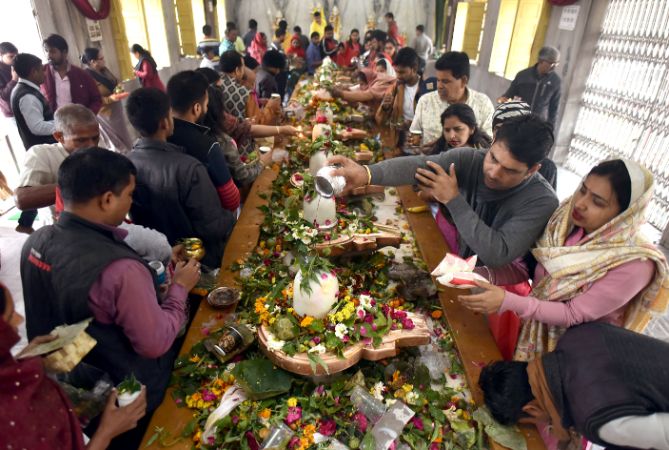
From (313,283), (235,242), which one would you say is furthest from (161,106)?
(313,283)

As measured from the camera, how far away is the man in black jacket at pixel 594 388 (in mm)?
1217

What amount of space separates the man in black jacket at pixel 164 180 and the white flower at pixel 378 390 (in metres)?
1.31

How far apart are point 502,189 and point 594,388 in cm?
97

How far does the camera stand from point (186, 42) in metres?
11.3

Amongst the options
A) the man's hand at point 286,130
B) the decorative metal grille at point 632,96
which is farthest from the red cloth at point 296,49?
the man's hand at point 286,130

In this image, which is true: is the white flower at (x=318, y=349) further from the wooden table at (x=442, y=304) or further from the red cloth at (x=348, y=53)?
the red cloth at (x=348, y=53)

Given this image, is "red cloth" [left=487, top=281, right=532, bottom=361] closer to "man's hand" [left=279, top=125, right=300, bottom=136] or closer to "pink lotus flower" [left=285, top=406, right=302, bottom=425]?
"pink lotus flower" [left=285, top=406, right=302, bottom=425]

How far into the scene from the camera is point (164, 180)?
7.20ft

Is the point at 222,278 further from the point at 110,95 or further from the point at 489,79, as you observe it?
the point at 489,79

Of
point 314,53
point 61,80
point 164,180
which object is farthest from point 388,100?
point 314,53

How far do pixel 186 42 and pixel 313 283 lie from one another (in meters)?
11.7

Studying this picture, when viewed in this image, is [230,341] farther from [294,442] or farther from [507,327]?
[507,327]

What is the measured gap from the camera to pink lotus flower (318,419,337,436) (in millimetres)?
1473

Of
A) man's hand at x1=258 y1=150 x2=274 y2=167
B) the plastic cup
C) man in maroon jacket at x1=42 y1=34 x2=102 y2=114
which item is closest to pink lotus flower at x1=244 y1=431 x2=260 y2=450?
the plastic cup
